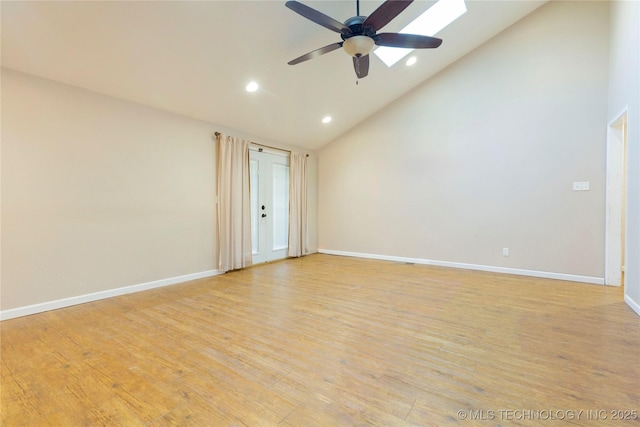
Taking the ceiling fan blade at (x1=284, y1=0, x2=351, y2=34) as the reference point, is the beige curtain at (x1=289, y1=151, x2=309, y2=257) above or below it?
below

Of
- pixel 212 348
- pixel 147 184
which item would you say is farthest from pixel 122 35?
pixel 212 348

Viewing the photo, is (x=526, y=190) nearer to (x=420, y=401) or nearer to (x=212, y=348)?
(x=420, y=401)

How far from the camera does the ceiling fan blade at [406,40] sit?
8.50ft

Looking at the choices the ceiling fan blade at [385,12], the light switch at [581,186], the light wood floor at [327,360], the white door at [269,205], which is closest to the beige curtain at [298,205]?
the white door at [269,205]

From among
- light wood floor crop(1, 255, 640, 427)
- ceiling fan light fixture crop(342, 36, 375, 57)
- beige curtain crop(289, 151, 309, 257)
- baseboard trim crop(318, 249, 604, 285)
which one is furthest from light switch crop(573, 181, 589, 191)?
beige curtain crop(289, 151, 309, 257)

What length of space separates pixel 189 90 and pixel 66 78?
127 centimetres

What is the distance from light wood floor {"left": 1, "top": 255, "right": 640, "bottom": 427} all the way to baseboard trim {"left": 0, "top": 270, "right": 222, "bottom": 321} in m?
0.15

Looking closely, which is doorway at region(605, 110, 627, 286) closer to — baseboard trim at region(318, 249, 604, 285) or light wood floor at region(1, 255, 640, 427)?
baseboard trim at region(318, 249, 604, 285)

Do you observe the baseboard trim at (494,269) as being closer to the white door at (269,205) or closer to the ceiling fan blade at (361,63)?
the white door at (269,205)

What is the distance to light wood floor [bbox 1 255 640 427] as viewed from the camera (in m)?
1.54

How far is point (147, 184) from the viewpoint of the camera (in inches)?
153

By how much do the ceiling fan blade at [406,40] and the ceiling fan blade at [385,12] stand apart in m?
0.18

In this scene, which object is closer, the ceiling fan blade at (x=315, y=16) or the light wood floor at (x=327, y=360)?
the light wood floor at (x=327, y=360)

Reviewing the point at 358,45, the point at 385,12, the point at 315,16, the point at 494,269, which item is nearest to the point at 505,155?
the point at 494,269
